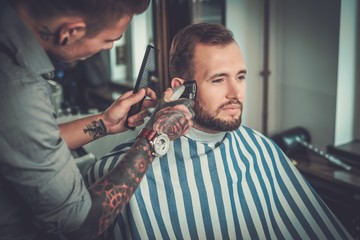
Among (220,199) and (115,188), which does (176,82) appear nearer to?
(220,199)

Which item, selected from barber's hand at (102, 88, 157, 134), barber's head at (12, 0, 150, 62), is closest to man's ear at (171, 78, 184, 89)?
barber's hand at (102, 88, 157, 134)

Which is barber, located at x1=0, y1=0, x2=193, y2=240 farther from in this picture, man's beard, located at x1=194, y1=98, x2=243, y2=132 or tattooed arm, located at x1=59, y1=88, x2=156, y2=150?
man's beard, located at x1=194, y1=98, x2=243, y2=132

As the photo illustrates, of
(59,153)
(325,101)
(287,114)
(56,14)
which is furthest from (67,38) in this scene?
(287,114)

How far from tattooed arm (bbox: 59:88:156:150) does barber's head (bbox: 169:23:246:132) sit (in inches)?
10.2

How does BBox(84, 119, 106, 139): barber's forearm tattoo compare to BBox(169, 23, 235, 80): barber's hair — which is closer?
BBox(84, 119, 106, 139): barber's forearm tattoo

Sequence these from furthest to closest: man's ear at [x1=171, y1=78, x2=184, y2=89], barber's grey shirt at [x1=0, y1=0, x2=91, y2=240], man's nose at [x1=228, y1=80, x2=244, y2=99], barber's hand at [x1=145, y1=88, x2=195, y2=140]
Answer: man's ear at [x1=171, y1=78, x2=184, y2=89] < man's nose at [x1=228, y1=80, x2=244, y2=99] < barber's hand at [x1=145, y1=88, x2=195, y2=140] < barber's grey shirt at [x1=0, y1=0, x2=91, y2=240]

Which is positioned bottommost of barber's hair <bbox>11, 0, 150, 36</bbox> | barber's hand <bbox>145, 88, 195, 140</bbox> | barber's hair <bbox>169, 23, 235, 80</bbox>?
barber's hand <bbox>145, 88, 195, 140</bbox>

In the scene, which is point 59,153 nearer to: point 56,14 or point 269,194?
point 56,14

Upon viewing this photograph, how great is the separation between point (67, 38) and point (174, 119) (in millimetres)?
412

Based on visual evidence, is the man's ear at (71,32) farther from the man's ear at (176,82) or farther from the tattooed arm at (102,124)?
the man's ear at (176,82)

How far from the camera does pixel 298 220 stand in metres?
1.57

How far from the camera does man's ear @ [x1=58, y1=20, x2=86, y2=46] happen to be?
2.98ft

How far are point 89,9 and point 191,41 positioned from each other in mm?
767

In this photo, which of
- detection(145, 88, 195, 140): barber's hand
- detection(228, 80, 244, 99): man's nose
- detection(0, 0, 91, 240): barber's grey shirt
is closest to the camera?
detection(0, 0, 91, 240): barber's grey shirt
